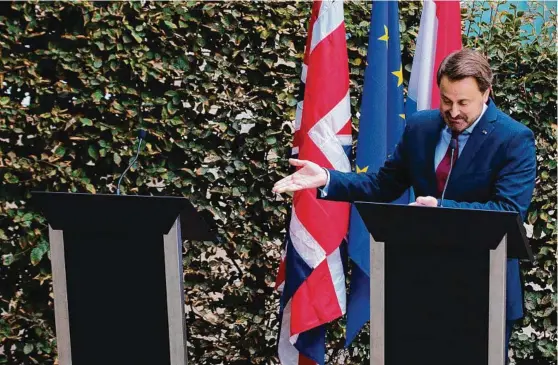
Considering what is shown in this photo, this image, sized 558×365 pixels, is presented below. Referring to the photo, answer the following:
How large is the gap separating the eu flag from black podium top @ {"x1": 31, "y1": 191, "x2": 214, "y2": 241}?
47.0 inches

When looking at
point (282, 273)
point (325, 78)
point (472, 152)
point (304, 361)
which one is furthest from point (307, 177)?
point (304, 361)

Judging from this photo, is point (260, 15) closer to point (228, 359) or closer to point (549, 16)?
point (549, 16)

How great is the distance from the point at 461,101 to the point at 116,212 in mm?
1352

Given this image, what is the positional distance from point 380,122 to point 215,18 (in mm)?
1197

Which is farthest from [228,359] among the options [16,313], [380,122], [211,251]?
[380,122]

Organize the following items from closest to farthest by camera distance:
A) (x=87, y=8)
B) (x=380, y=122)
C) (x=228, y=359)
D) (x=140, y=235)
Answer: (x=140, y=235), (x=380, y=122), (x=87, y=8), (x=228, y=359)

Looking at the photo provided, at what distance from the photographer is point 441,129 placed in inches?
122

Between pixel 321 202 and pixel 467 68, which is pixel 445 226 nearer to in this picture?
pixel 467 68

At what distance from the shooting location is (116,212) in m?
3.02

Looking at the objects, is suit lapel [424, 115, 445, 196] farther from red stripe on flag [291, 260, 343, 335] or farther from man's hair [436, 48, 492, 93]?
red stripe on flag [291, 260, 343, 335]

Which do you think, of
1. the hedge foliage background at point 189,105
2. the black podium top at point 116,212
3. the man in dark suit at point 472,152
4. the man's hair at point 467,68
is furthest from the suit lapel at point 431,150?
the hedge foliage background at point 189,105

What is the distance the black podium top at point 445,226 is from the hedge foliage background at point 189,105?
1992 millimetres

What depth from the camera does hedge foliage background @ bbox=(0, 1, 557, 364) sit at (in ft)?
14.9

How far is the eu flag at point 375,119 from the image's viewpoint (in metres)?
4.09
